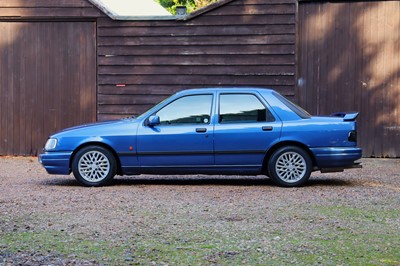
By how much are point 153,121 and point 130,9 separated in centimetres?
1100

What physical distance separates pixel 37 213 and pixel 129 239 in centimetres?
196

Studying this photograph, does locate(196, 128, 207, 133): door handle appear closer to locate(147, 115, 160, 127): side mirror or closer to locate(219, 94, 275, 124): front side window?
locate(219, 94, 275, 124): front side window

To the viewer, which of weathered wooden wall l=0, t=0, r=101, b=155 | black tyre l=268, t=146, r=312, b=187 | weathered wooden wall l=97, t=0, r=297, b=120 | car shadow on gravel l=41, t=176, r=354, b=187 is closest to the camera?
black tyre l=268, t=146, r=312, b=187

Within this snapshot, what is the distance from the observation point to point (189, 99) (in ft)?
38.4

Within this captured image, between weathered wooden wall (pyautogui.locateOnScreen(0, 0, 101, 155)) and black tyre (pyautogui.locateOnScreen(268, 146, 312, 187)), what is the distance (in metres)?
7.02

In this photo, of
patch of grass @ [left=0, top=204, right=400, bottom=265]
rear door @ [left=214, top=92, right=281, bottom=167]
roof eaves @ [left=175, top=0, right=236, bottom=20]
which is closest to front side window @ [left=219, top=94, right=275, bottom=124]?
rear door @ [left=214, top=92, right=281, bottom=167]

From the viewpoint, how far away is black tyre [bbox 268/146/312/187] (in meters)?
11.4

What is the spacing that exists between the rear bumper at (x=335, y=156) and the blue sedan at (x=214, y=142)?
1cm

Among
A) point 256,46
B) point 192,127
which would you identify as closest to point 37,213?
point 192,127

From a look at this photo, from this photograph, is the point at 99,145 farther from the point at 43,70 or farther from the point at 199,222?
the point at 43,70

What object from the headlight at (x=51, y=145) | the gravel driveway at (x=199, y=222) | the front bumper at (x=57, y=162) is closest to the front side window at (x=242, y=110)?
the gravel driveway at (x=199, y=222)

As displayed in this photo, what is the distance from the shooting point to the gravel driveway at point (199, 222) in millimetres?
6449

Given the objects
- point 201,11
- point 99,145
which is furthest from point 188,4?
point 99,145

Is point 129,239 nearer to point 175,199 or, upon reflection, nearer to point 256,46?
point 175,199
